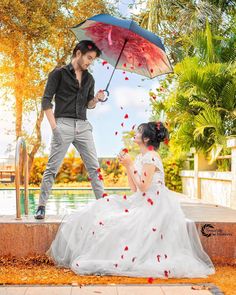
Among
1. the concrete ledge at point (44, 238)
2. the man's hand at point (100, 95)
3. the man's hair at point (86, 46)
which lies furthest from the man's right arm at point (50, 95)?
the concrete ledge at point (44, 238)

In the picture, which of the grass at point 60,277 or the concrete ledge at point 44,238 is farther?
the concrete ledge at point 44,238

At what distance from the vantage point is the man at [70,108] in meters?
5.38

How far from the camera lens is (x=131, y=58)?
5.87 meters

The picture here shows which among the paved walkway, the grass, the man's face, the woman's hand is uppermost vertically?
the man's face

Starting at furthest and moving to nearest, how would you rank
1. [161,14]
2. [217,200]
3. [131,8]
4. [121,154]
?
[131,8] → [161,14] → [217,200] → [121,154]

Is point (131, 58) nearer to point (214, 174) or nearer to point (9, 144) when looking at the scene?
point (214, 174)

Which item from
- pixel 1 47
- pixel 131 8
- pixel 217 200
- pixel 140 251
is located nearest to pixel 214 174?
pixel 217 200

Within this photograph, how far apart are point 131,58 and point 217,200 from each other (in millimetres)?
5617

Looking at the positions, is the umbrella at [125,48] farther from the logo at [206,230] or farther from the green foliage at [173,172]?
the green foliage at [173,172]

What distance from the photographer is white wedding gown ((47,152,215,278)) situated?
4641mm

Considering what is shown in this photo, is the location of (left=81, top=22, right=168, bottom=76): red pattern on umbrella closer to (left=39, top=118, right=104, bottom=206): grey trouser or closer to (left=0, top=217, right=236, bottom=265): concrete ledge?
(left=39, top=118, right=104, bottom=206): grey trouser

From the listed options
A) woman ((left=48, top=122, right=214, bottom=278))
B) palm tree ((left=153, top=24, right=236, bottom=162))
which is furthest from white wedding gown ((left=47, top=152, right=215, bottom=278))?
palm tree ((left=153, top=24, right=236, bottom=162))

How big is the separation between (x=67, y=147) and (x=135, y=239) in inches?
48.4

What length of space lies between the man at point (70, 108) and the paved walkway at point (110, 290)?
152 centimetres
